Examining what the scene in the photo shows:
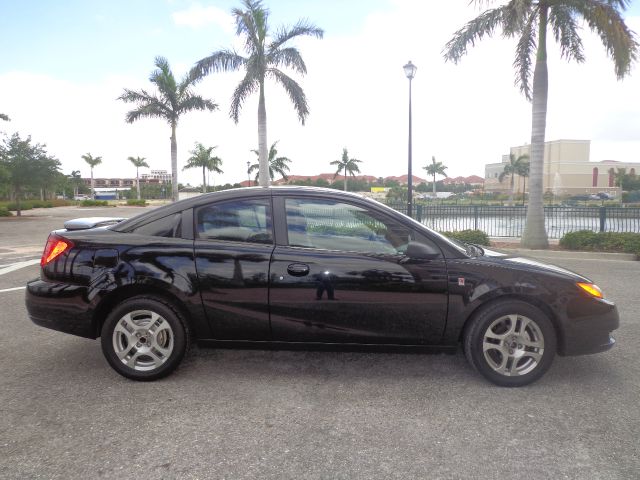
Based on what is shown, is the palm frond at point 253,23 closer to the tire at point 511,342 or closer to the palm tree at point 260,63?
the palm tree at point 260,63

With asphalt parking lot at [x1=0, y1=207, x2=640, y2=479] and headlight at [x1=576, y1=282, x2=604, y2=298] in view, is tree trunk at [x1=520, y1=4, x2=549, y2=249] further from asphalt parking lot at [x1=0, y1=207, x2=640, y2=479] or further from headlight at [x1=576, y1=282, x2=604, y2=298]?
headlight at [x1=576, y1=282, x2=604, y2=298]

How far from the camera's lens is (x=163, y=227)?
12.0 feet

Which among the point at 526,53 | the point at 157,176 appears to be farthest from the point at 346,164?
the point at 157,176

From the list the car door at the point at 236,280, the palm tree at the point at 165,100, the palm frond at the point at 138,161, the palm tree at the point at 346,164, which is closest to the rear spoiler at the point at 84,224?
the car door at the point at 236,280

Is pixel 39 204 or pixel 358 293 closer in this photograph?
pixel 358 293

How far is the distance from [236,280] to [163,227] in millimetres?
749

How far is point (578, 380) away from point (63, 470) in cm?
358

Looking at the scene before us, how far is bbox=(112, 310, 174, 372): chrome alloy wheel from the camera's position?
3.50 m

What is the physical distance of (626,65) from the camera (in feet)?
37.8

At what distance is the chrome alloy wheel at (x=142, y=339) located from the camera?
138 inches

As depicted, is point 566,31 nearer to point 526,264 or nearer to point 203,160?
point 526,264

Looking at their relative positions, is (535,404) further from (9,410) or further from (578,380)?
(9,410)

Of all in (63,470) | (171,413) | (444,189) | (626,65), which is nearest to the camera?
(63,470)

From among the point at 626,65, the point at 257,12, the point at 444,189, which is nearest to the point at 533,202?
the point at 626,65
